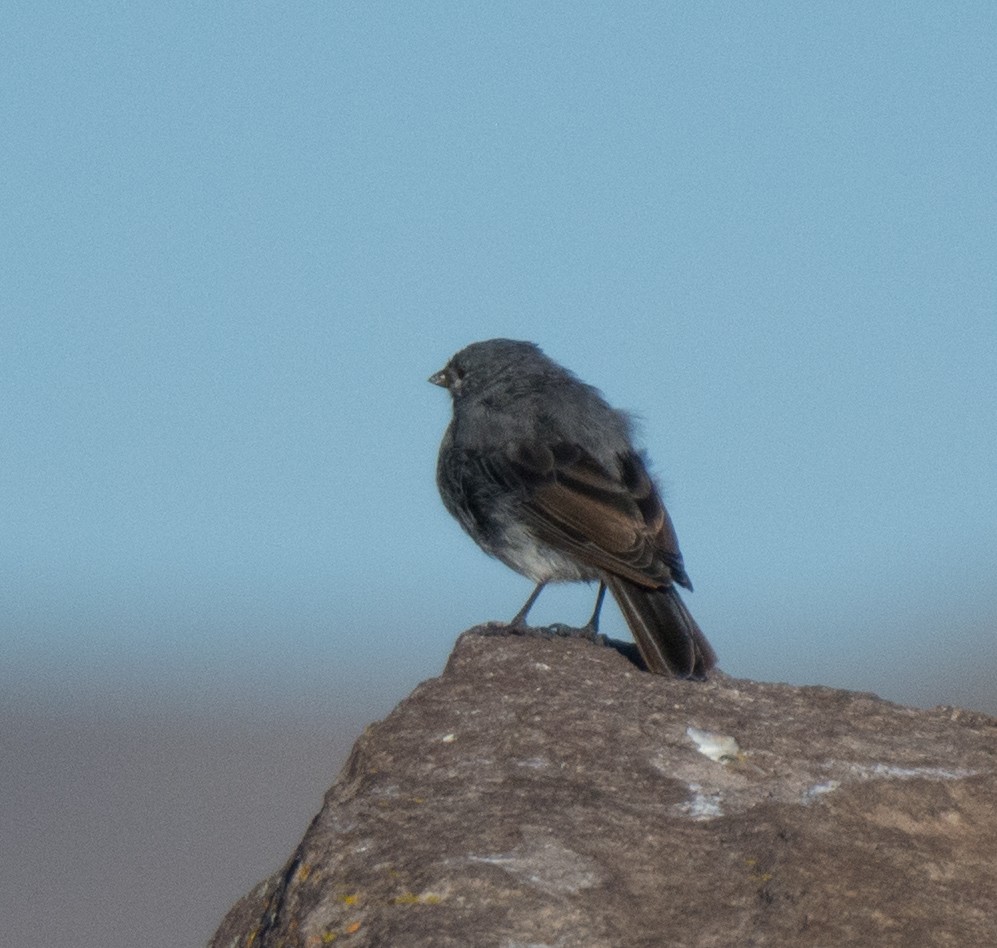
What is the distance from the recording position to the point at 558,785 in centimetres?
459

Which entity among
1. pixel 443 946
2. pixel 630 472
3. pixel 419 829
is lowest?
pixel 443 946

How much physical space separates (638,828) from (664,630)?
105 inches

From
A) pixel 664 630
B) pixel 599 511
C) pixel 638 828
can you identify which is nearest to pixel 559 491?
pixel 599 511

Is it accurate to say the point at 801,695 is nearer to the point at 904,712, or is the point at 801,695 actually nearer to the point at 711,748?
the point at 904,712

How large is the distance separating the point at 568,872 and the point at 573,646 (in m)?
2.80

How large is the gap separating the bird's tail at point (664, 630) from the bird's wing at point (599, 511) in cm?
6

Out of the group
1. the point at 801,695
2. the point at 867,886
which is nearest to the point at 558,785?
the point at 867,886

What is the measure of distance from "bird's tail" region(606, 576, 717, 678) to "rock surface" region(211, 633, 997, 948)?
787mm

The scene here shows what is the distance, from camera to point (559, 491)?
8.07 metres

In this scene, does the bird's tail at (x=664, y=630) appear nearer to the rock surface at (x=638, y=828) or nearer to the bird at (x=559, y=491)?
the bird at (x=559, y=491)

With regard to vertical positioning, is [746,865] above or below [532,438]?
below

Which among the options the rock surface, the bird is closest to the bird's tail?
the bird

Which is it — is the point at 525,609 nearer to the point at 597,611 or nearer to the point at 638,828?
the point at 597,611

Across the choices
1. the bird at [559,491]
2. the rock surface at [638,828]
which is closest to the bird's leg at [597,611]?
the bird at [559,491]
